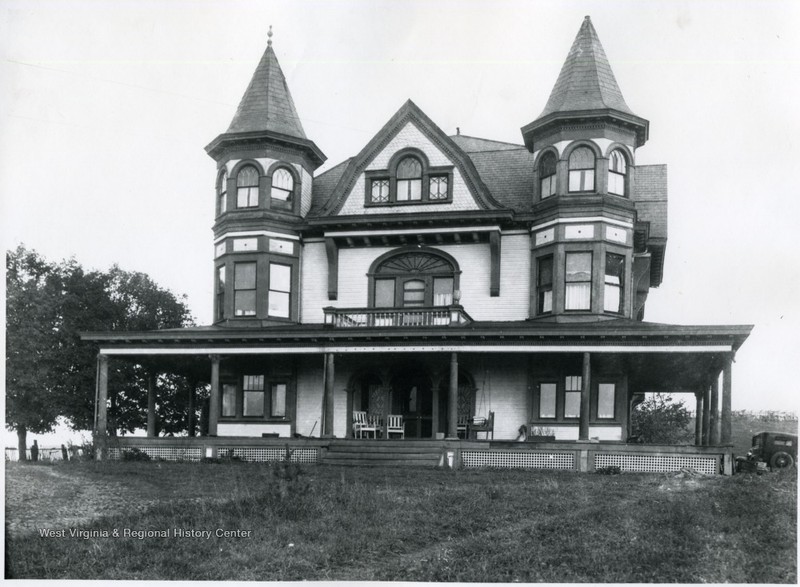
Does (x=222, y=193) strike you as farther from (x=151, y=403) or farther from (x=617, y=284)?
(x=617, y=284)

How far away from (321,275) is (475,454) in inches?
340

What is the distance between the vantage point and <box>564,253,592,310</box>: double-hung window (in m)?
26.1

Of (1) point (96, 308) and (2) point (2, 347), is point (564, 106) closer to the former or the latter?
(2) point (2, 347)

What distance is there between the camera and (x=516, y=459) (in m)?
22.6

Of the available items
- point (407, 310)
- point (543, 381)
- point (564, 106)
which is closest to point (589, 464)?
point (543, 381)

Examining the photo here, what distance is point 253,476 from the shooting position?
19.5 m

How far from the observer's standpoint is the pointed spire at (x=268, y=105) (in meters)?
28.6

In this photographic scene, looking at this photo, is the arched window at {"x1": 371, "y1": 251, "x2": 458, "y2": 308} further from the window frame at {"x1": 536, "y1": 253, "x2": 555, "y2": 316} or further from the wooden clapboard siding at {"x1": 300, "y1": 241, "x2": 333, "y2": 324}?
the window frame at {"x1": 536, "y1": 253, "x2": 555, "y2": 316}

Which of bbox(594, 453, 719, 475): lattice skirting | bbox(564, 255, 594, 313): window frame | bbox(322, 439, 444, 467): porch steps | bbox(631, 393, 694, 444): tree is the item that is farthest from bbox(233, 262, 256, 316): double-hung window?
bbox(631, 393, 694, 444): tree

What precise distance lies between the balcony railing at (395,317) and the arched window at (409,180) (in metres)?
4.15

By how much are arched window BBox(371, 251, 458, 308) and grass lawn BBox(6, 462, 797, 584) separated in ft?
33.2

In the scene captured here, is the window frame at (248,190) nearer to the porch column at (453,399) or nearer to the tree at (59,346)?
the porch column at (453,399)

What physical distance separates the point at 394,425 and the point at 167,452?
6.38 meters

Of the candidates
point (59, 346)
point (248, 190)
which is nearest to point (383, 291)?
point (248, 190)
